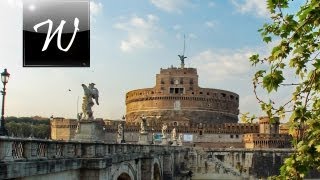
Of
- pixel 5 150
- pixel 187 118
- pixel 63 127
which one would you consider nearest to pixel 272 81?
pixel 5 150

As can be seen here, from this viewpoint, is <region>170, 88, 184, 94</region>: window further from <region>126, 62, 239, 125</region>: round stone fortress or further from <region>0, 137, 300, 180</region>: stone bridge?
<region>0, 137, 300, 180</region>: stone bridge

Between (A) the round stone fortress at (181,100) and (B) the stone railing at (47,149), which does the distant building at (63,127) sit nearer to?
(A) the round stone fortress at (181,100)

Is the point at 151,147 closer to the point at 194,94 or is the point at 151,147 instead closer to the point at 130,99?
the point at 194,94

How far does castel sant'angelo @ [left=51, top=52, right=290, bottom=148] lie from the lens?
88438 millimetres

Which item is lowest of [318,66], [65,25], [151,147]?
[151,147]

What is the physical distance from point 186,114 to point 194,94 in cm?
441

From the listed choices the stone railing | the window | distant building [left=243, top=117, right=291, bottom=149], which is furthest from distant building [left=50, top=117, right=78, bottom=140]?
the stone railing

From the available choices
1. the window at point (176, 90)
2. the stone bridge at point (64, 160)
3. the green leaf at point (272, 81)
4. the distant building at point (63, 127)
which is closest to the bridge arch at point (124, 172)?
the stone bridge at point (64, 160)

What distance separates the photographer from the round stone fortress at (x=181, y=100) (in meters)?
98.9

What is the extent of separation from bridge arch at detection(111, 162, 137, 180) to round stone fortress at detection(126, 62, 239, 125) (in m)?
71.0

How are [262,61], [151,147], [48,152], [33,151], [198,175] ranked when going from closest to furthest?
[262,61]
[33,151]
[48,152]
[151,147]
[198,175]

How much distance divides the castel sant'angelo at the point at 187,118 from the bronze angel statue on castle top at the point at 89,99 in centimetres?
6671

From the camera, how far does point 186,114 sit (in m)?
98.8

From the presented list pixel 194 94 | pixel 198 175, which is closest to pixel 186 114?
pixel 194 94
